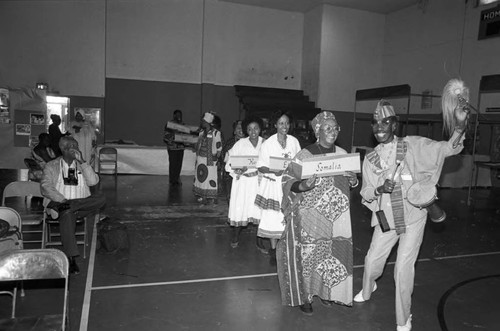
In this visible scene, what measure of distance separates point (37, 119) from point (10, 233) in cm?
919

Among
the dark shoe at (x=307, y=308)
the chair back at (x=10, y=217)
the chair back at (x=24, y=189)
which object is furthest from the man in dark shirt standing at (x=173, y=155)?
the dark shoe at (x=307, y=308)

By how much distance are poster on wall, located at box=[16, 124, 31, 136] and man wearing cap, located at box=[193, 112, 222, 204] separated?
6484 millimetres

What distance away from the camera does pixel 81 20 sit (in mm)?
12922

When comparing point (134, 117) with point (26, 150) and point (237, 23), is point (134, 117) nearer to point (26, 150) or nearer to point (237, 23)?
point (26, 150)

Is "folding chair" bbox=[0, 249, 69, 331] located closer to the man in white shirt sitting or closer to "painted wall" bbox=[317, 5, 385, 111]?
the man in white shirt sitting

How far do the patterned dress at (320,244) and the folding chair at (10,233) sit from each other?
234 cm

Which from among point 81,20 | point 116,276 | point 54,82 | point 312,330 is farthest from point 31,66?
point 312,330

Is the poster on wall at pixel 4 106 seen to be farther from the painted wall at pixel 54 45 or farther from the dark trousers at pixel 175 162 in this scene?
the dark trousers at pixel 175 162

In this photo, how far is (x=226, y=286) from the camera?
162 inches

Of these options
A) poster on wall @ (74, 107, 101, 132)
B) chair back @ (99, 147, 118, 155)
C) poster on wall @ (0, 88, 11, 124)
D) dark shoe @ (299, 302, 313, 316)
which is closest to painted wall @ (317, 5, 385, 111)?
chair back @ (99, 147, 118, 155)

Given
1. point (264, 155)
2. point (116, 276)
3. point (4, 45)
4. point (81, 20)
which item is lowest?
point (116, 276)

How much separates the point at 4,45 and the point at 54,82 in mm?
1808

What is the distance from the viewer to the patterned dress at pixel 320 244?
11.1ft

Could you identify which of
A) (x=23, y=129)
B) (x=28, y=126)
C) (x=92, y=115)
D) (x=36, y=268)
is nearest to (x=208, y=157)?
(x=36, y=268)
